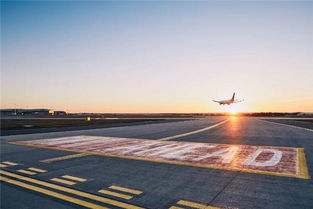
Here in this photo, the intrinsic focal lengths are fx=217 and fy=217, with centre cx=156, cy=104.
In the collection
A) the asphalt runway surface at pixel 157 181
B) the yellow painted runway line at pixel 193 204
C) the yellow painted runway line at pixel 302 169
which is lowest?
the yellow painted runway line at pixel 302 169

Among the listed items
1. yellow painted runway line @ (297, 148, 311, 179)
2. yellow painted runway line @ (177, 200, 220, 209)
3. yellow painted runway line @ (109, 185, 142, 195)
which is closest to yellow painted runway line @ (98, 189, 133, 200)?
yellow painted runway line @ (109, 185, 142, 195)

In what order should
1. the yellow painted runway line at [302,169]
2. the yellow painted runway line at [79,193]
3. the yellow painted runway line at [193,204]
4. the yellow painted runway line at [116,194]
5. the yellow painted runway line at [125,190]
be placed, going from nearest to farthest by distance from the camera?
the yellow painted runway line at [193,204], the yellow painted runway line at [79,193], the yellow painted runway line at [116,194], the yellow painted runway line at [125,190], the yellow painted runway line at [302,169]

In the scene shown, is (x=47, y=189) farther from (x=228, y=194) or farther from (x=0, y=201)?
(x=228, y=194)

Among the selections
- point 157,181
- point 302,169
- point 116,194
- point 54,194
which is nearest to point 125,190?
point 116,194

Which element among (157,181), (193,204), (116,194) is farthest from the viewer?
(157,181)

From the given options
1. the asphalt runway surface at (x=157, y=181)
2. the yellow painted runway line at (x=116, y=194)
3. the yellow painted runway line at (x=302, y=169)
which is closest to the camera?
the asphalt runway surface at (x=157, y=181)

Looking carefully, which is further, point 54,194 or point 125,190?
point 125,190

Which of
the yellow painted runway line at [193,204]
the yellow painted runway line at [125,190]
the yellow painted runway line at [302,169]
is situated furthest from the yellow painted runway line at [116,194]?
the yellow painted runway line at [302,169]

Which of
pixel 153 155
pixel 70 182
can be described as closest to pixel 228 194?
pixel 70 182

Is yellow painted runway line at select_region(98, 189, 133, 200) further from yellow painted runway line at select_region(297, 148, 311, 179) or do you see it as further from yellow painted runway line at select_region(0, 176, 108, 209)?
yellow painted runway line at select_region(297, 148, 311, 179)

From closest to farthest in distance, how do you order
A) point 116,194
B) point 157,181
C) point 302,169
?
1. point 116,194
2. point 157,181
3. point 302,169

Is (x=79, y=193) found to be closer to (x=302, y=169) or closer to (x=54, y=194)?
(x=54, y=194)

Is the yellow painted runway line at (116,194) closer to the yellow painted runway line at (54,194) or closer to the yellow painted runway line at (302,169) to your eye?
the yellow painted runway line at (54,194)

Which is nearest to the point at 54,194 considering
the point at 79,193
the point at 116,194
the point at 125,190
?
the point at 79,193
